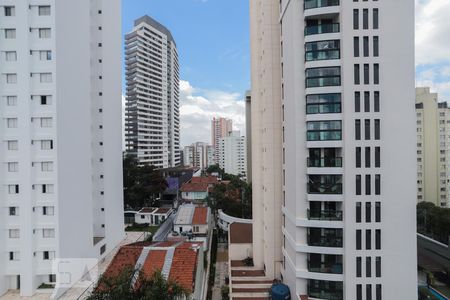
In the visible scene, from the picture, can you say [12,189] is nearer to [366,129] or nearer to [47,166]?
[47,166]

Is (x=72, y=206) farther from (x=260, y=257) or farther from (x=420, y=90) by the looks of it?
(x=420, y=90)

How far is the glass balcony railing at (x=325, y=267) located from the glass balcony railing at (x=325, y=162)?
533cm

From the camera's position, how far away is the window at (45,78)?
17594 millimetres

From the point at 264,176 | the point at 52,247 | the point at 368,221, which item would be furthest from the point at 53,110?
the point at 368,221

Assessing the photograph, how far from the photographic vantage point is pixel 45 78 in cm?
1762

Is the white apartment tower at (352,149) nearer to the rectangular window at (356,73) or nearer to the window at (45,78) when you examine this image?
the rectangular window at (356,73)

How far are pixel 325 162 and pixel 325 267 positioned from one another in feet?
19.0

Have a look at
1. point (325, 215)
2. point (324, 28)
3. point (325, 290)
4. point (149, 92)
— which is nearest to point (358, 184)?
point (325, 215)

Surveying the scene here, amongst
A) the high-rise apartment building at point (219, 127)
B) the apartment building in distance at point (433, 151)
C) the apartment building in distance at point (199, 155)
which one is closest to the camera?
the apartment building in distance at point (433, 151)

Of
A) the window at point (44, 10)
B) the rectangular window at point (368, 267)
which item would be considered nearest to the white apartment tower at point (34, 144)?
the window at point (44, 10)

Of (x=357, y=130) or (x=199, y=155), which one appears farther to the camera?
(x=199, y=155)

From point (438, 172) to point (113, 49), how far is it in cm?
4671

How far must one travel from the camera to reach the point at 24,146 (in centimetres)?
1730

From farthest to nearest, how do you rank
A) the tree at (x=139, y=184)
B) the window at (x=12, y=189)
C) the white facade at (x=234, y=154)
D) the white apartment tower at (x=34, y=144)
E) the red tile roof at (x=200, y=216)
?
the white facade at (x=234, y=154) < the tree at (x=139, y=184) < the red tile roof at (x=200, y=216) < the window at (x=12, y=189) < the white apartment tower at (x=34, y=144)
